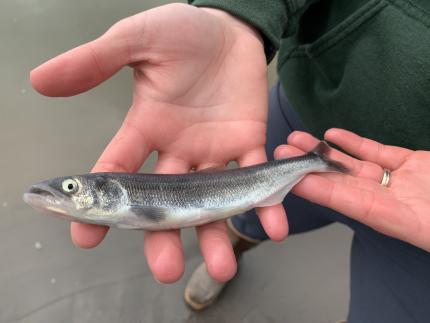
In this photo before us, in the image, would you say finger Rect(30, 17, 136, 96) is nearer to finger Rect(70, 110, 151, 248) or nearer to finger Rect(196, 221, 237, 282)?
finger Rect(70, 110, 151, 248)

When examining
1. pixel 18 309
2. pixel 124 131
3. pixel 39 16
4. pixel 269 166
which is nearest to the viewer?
pixel 124 131

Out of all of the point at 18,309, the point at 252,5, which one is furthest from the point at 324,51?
the point at 18,309

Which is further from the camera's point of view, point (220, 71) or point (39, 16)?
point (39, 16)

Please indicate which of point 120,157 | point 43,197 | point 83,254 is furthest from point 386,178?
point 83,254

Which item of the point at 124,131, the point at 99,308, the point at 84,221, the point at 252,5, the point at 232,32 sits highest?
the point at 252,5

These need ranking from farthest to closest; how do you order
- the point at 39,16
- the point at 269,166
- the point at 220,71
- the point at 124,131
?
the point at 39,16 → the point at 220,71 → the point at 269,166 → the point at 124,131

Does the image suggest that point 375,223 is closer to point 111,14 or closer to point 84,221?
point 84,221

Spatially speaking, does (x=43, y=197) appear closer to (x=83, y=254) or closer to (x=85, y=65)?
(x=85, y=65)

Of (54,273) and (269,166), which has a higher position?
(269,166)
